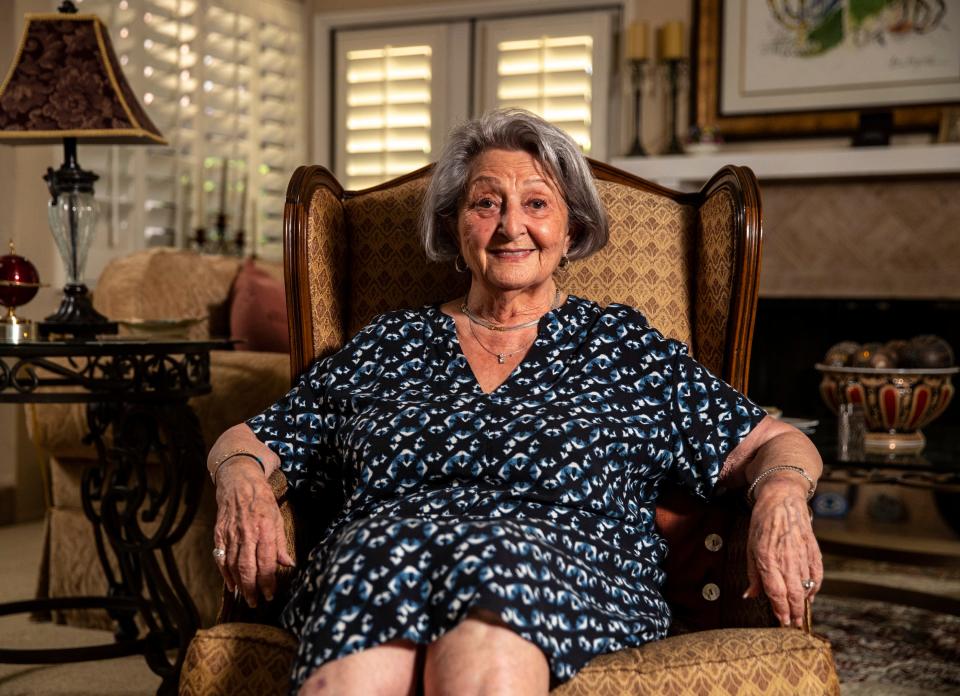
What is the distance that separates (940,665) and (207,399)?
6.23ft

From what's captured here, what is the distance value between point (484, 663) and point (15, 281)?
64.1 inches

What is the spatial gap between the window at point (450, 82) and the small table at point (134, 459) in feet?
9.96

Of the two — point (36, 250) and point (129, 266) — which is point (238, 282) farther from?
point (36, 250)

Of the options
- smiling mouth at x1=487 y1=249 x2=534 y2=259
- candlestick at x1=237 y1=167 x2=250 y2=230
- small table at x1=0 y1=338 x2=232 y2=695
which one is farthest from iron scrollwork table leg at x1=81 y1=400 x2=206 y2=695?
candlestick at x1=237 y1=167 x2=250 y2=230

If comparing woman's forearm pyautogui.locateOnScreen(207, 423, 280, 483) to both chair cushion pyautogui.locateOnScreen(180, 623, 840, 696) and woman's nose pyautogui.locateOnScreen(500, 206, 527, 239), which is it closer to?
chair cushion pyautogui.locateOnScreen(180, 623, 840, 696)

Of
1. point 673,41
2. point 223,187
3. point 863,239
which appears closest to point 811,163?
point 863,239

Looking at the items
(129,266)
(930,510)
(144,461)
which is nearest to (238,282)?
(129,266)

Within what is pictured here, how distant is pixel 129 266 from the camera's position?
314cm

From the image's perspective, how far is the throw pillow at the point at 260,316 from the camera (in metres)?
3.08

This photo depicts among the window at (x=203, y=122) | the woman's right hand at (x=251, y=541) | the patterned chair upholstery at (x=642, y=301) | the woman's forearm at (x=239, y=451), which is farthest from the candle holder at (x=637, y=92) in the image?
the woman's right hand at (x=251, y=541)

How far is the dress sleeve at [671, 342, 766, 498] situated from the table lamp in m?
1.42

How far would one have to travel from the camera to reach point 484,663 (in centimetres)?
113

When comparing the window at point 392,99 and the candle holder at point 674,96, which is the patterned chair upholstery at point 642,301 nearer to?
the candle holder at point 674,96

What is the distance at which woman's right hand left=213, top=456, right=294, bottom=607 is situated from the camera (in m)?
1.45
